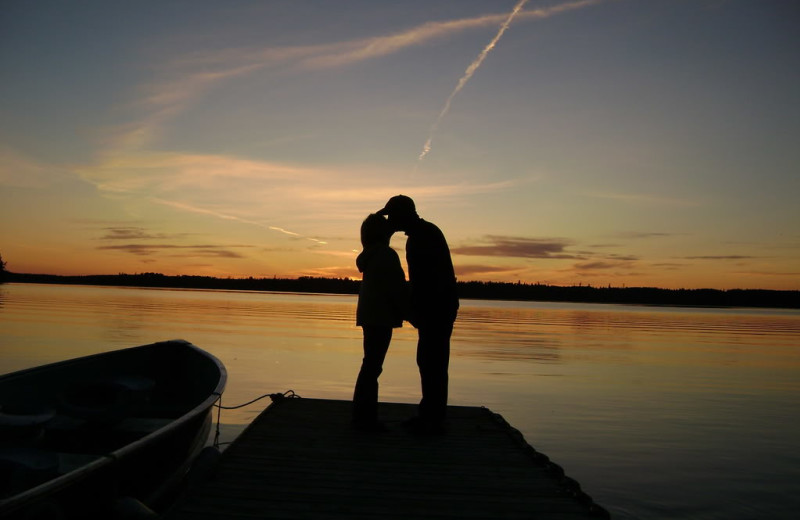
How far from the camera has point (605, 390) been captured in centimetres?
1528

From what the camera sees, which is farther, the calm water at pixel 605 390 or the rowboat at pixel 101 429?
the calm water at pixel 605 390

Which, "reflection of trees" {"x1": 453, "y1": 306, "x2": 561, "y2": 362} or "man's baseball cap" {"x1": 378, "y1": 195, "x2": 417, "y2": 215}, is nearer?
"man's baseball cap" {"x1": 378, "y1": 195, "x2": 417, "y2": 215}

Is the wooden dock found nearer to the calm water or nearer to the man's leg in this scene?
the man's leg

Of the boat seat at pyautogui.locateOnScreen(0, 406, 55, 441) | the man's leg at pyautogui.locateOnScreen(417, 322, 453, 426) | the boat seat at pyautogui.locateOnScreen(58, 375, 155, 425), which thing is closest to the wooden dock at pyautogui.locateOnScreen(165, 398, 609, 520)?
the man's leg at pyautogui.locateOnScreen(417, 322, 453, 426)

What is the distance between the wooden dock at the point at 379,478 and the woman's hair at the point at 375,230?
6.91 ft

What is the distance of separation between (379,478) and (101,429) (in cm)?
322

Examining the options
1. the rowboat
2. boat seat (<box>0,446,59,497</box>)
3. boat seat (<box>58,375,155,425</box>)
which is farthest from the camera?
boat seat (<box>58,375,155,425</box>)

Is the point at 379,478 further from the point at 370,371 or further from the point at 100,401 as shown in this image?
the point at 100,401

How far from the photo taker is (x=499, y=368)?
60.3ft

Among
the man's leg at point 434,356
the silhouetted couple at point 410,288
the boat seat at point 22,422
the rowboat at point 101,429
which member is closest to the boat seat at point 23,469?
the rowboat at point 101,429

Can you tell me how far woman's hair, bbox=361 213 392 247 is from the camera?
6379mm

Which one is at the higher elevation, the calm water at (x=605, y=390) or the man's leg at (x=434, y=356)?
the man's leg at (x=434, y=356)

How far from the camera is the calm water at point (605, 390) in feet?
26.3

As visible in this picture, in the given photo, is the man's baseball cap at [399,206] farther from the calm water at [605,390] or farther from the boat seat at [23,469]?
the calm water at [605,390]
